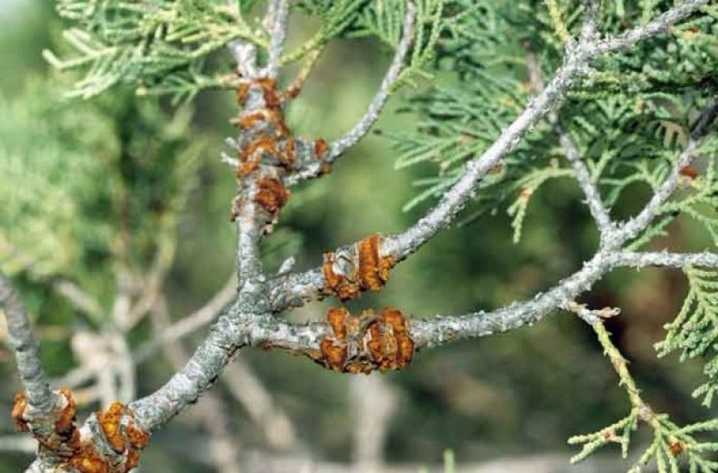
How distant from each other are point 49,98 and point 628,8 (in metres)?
1.73

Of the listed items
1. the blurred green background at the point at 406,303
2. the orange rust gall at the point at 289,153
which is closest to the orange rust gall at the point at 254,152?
the orange rust gall at the point at 289,153

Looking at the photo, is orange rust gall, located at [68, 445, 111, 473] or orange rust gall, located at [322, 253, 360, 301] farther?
orange rust gall, located at [322, 253, 360, 301]

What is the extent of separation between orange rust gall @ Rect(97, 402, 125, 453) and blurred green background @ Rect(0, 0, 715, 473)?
49.0 inches

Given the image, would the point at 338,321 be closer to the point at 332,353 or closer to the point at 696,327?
the point at 332,353

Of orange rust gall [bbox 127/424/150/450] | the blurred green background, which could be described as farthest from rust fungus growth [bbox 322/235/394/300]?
the blurred green background

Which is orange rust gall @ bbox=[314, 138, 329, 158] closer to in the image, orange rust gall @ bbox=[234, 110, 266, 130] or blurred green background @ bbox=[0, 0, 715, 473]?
orange rust gall @ bbox=[234, 110, 266, 130]

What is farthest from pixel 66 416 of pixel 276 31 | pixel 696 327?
pixel 696 327

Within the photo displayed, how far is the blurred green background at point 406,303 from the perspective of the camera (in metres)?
3.43

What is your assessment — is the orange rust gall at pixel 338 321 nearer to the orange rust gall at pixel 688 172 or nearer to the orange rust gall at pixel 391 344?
the orange rust gall at pixel 391 344

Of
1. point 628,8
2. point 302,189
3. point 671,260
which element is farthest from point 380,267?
point 302,189

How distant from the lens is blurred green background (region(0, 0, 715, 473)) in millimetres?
3426

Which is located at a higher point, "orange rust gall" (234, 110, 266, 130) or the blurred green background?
the blurred green background

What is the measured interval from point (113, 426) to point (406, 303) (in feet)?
8.22

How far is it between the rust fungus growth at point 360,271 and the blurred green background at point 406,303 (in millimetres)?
1106
